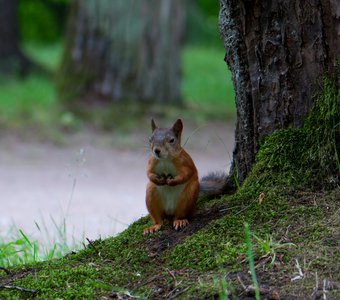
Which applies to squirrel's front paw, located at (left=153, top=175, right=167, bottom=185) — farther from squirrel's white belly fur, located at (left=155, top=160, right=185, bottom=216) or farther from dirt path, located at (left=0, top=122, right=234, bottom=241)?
dirt path, located at (left=0, top=122, right=234, bottom=241)

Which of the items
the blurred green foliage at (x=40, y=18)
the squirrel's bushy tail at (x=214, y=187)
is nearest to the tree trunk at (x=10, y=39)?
the blurred green foliage at (x=40, y=18)

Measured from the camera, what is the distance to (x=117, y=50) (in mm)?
11000

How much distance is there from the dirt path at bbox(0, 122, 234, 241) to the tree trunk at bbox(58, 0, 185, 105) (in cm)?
85

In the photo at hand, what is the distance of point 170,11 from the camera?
11297mm

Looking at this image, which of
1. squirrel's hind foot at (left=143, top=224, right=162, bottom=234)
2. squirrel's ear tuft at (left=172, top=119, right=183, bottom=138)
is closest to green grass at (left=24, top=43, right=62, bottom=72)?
squirrel's ear tuft at (left=172, top=119, right=183, bottom=138)

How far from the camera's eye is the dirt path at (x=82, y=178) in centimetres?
698

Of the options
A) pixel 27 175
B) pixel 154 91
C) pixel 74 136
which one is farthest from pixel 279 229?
pixel 154 91

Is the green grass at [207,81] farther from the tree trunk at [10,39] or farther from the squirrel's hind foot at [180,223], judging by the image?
the squirrel's hind foot at [180,223]

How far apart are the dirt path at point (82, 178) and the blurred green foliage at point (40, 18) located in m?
14.1

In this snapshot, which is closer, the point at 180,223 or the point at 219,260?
the point at 219,260

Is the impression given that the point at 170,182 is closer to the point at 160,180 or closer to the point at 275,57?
the point at 160,180

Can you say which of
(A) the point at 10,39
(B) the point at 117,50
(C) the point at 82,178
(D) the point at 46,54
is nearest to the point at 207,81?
(A) the point at 10,39

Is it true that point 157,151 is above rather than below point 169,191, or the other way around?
above

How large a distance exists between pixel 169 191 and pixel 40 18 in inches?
839
